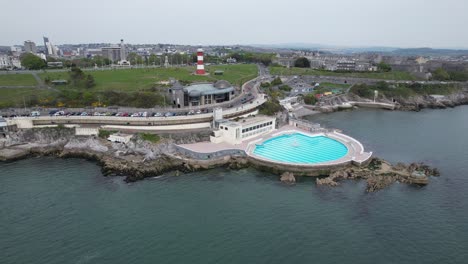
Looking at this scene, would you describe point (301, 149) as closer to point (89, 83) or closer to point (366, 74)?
point (89, 83)

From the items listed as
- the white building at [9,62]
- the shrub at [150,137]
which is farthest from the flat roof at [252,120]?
the white building at [9,62]

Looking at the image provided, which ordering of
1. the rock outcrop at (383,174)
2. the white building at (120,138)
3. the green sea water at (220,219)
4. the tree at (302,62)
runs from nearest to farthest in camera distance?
1. the green sea water at (220,219)
2. the rock outcrop at (383,174)
3. the white building at (120,138)
4. the tree at (302,62)

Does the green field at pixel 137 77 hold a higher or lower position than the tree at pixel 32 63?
lower

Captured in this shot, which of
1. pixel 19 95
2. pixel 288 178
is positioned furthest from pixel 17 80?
pixel 288 178

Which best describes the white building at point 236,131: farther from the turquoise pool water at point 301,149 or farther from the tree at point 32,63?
the tree at point 32,63

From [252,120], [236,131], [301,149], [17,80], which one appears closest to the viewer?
[301,149]

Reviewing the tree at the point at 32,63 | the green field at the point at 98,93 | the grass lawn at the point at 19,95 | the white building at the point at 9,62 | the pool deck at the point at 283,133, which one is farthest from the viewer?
the white building at the point at 9,62
